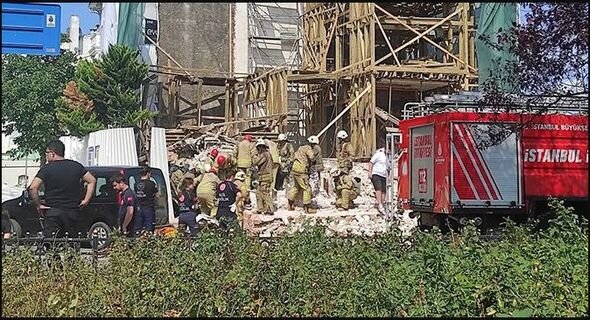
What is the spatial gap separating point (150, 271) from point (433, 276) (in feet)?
7.69

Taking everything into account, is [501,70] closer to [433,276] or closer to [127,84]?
[433,276]

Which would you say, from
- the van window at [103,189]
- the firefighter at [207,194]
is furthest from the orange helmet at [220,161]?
the van window at [103,189]

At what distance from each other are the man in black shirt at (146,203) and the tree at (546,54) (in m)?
6.51

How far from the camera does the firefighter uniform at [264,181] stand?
48.4ft

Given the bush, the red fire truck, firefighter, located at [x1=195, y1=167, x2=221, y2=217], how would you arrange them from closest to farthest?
the bush, the red fire truck, firefighter, located at [x1=195, y1=167, x2=221, y2=217]

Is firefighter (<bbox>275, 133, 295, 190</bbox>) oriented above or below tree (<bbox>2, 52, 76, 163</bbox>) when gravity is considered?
below

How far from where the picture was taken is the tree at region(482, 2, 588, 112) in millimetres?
6480

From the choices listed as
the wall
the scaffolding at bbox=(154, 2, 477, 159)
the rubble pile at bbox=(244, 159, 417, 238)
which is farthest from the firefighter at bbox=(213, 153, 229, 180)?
the wall

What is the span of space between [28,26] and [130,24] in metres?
13.0

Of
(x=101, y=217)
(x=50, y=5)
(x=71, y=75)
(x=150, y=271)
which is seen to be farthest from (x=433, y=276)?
(x=71, y=75)

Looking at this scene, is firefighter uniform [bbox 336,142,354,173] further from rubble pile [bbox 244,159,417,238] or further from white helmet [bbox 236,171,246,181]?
white helmet [bbox 236,171,246,181]

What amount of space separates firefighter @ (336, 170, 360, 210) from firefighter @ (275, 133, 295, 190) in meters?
1.43

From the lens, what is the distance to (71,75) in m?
26.9

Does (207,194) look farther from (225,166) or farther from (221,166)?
(225,166)
